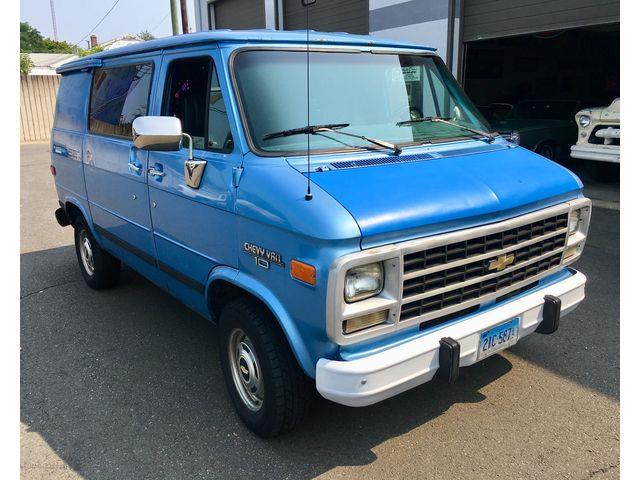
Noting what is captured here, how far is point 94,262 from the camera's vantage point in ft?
17.8

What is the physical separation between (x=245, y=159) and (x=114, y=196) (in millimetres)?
2074

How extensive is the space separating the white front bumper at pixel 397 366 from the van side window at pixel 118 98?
2635 mm

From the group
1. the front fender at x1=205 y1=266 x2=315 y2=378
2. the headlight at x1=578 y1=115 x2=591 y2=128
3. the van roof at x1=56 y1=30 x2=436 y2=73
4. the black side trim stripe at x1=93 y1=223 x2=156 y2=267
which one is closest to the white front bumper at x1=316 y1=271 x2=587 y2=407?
the front fender at x1=205 y1=266 x2=315 y2=378

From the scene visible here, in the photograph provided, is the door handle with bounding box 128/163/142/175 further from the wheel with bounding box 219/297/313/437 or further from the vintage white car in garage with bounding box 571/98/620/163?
the vintage white car in garage with bounding box 571/98/620/163

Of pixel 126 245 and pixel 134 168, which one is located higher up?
pixel 134 168

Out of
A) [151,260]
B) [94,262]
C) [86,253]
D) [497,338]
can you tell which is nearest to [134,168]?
[151,260]

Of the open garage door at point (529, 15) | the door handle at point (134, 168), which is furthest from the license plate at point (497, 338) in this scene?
the open garage door at point (529, 15)

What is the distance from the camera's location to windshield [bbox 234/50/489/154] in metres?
3.11

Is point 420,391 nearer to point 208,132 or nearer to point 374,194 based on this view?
point 374,194

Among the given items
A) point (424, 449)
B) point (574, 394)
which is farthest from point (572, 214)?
point (424, 449)

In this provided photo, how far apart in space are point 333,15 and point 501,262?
1159cm

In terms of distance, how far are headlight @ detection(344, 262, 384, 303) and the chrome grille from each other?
0.13 metres

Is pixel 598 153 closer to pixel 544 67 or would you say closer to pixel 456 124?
pixel 456 124

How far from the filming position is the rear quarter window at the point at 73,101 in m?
5.19
